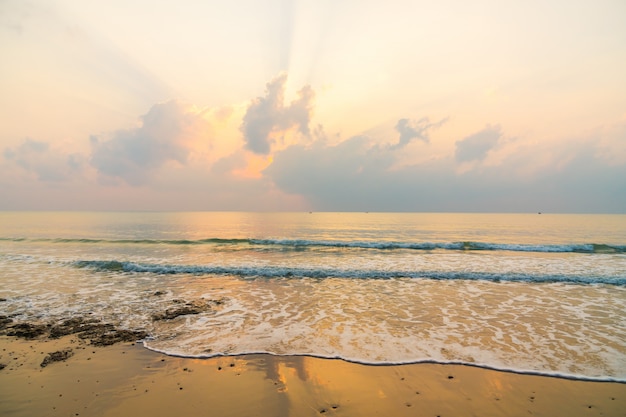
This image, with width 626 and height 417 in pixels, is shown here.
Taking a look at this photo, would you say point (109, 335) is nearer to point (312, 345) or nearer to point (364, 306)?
point (312, 345)

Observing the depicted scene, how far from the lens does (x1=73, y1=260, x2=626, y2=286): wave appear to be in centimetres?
1864

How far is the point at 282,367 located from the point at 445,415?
360 centimetres

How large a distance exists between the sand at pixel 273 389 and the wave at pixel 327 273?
12.3m

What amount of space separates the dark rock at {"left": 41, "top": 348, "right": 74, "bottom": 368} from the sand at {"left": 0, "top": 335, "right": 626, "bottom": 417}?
2.8 inches

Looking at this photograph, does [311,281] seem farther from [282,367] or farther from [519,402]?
[519,402]

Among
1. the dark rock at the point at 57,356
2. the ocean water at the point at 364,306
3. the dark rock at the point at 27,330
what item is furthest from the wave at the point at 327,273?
the dark rock at the point at 57,356

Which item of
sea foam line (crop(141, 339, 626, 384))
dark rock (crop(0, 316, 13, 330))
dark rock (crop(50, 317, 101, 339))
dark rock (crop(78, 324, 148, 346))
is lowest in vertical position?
sea foam line (crop(141, 339, 626, 384))

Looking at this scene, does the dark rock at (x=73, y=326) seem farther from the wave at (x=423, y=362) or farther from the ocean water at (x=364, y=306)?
the wave at (x=423, y=362)

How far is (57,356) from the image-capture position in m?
8.00

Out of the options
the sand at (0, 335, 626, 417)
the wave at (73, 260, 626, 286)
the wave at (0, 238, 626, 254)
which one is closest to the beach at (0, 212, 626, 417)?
the sand at (0, 335, 626, 417)

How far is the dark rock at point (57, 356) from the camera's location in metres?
7.68

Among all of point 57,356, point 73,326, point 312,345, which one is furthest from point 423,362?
point 73,326

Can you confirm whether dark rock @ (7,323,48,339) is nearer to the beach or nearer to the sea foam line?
the beach

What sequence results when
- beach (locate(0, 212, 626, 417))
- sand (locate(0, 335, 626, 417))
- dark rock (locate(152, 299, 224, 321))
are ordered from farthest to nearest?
dark rock (locate(152, 299, 224, 321)), beach (locate(0, 212, 626, 417)), sand (locate(0, 335, 626, 417))
